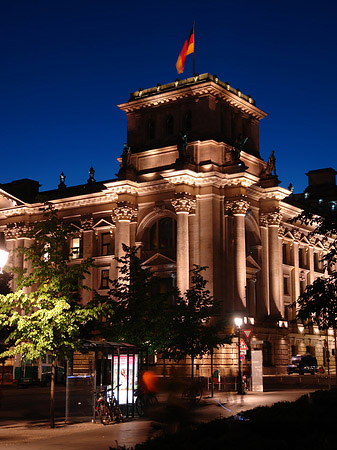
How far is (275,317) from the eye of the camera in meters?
68.9

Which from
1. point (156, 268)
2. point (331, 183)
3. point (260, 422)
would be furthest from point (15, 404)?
point (331, 183)

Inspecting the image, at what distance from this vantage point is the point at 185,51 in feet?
227

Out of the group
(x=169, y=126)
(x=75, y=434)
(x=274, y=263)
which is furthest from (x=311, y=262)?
(x=75, y=434)

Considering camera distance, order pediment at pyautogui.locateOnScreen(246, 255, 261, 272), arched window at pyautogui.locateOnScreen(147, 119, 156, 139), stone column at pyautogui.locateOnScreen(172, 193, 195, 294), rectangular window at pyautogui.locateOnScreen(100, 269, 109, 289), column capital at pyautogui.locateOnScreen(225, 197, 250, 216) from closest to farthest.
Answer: stone column at pyautogui.locateOnScreen(172, 193, 195, 294), column capital at pyautogui.locateOnScreen(225, 197, 250, 216), pediment at pyautogui.locateOnScreen(246, 255, 261, 272), arched window at pyautogui.locateOnScreen(147, 119, 156, 139), rectangular window at pyautogui.locateOnScreen(100, 269, 109, 289)

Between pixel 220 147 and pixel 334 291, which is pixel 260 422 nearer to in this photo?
pixel 334 291

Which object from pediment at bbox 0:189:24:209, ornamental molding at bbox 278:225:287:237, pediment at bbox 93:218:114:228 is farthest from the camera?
ornamental molding at bbox 278:225:287:237

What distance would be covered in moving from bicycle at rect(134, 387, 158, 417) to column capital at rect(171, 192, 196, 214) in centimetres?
3434

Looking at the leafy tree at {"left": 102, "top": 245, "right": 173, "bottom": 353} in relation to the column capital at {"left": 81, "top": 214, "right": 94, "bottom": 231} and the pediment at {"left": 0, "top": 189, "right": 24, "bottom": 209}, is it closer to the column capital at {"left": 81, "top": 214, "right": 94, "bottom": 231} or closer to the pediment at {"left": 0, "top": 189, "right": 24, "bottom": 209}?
the pediment at {"left": 0, "top": 189, "right": 24, "bottom": 209}

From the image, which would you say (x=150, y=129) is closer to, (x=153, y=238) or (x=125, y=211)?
(x=125, y=211)

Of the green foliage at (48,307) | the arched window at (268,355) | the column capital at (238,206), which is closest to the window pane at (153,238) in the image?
the column capital at (238,206)

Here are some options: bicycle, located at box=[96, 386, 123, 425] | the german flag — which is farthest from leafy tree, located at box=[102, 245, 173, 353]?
the german flag

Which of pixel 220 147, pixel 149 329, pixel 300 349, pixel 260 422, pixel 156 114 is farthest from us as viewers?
pixel 300 349

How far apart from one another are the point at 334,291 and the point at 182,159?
41.5 m

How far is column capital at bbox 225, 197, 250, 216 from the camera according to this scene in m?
64.7
